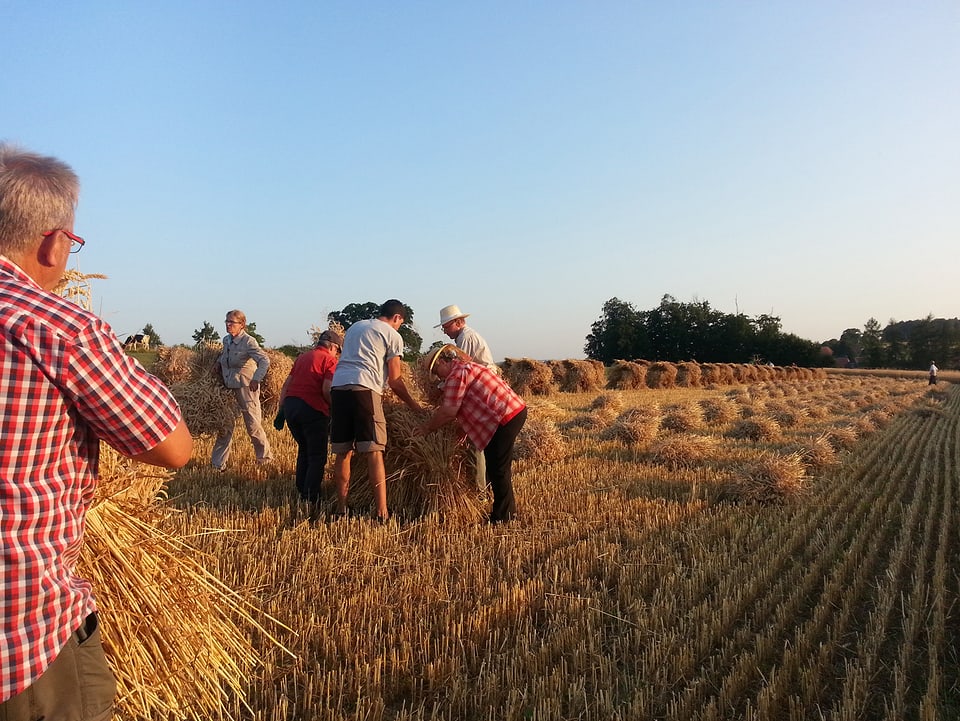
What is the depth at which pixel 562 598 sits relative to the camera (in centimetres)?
361

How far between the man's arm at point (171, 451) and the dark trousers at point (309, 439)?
4.25m

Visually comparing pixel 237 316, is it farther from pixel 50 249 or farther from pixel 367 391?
pixel 50 249

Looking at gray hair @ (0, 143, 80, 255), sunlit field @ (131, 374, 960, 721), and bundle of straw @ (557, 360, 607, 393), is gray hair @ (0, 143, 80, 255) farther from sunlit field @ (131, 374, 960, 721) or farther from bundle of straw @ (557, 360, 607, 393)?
bundle of straw @ (557, 360, 607, 393)

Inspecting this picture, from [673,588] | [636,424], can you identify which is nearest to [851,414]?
[636,424]

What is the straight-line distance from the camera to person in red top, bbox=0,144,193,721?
47.0 inches

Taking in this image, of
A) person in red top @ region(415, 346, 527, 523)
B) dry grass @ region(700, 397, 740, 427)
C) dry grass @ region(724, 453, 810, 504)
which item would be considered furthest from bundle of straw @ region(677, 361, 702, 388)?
person in red top @ region(415, 346, 527, 523)

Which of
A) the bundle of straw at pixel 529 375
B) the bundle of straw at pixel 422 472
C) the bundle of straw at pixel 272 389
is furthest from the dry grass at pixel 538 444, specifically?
the bundle of straw at pixel 529 375

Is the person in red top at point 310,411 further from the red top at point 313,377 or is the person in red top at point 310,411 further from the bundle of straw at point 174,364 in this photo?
the bundle of straw at point 174,364

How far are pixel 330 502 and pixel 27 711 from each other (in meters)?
4.33

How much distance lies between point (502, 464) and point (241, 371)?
3636mm

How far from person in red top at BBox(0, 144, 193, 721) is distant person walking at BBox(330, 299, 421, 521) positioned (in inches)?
142

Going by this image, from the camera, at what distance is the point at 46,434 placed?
1248mm

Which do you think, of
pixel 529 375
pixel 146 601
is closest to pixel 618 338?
pixel 529 375

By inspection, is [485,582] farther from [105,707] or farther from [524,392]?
[524,392]
